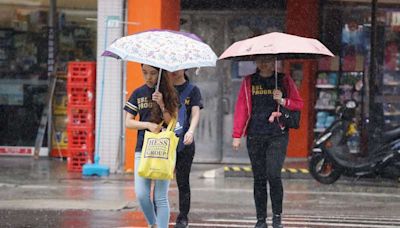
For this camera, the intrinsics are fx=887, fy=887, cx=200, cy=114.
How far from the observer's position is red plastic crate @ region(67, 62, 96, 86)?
1419 cm

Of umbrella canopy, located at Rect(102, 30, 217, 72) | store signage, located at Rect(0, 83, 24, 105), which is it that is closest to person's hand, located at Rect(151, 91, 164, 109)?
umbrella canopy, located at Rect(102, 30, 217, 72)

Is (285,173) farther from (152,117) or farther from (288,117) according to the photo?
(152,117)

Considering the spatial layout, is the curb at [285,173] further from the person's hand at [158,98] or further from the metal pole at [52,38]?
the person's hand at [158,98]

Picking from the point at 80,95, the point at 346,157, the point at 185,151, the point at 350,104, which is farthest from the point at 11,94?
the point at 185,151

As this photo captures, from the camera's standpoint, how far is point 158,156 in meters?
7.65

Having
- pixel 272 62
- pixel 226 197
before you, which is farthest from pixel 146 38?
pixel 226 197

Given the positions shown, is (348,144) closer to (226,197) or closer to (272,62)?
(226,197)

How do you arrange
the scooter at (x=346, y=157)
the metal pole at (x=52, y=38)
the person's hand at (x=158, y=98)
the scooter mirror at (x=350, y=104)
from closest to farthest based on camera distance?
the person's hand at (x=158, y=98) → the scooter at (x=346, y=157) → the scooter mirror at (x=350, y=104) → the metal pole at (x=52, y=38)

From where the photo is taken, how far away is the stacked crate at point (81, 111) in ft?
46.6

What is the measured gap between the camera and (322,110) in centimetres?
1606

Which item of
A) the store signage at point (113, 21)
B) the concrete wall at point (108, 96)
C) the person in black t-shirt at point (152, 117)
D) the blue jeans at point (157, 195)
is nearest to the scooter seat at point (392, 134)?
the concrete wall at point (108, 96)

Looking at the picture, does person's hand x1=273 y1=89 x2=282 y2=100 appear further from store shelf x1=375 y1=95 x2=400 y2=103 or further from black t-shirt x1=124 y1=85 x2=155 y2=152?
store shelf x1=375 y1=95 x2=400 y2=103

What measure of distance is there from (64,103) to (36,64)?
875mm

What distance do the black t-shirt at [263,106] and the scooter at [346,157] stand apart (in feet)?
15.4
